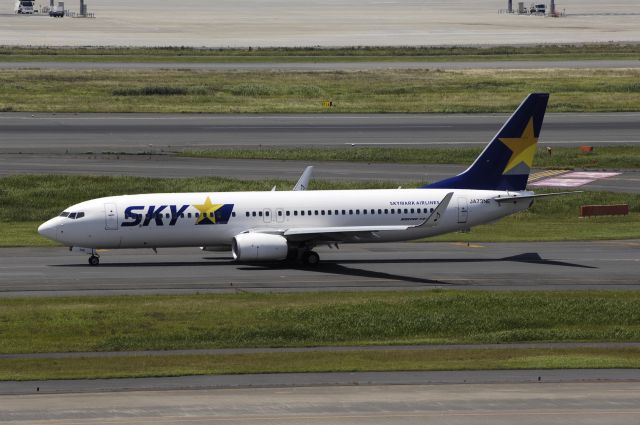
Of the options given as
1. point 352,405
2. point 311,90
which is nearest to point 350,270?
point 352,405

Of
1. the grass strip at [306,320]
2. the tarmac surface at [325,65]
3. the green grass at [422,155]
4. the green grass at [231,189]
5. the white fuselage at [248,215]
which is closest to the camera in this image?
the grass strip at [306,320]

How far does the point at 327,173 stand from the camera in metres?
87.2

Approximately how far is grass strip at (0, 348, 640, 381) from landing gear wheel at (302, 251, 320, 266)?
17036 millimetres

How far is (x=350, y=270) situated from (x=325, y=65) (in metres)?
103

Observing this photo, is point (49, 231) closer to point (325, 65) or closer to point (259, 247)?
point (259, 247)

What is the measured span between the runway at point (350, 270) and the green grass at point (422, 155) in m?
25.9

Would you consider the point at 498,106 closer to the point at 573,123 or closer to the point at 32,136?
the point at 573,123

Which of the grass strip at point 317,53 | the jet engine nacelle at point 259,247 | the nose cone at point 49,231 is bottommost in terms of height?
the jet engine nacelle at point 259,247

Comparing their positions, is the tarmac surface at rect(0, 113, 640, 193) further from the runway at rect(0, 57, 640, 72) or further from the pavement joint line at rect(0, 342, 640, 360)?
the pavement joint line at rect(0, 342, 640, 360)

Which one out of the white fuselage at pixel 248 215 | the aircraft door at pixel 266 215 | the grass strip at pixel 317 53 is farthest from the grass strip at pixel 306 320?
the grass strip at pixel 317 53

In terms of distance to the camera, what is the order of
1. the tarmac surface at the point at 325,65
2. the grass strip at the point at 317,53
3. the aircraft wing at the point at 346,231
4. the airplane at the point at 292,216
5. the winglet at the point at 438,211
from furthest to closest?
the grass strip at the point at 317,53
the tarmac surface at the point at 325,65
the airplane at the point at 292,216
the aircraft wing at the point at 346,231
the winglet at the point at 438,211

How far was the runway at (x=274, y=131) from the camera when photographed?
9856 centimetres

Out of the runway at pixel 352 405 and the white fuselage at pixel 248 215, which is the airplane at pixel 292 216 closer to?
the white fuselage at pixel 248 215

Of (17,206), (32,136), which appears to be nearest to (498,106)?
(32,136)
